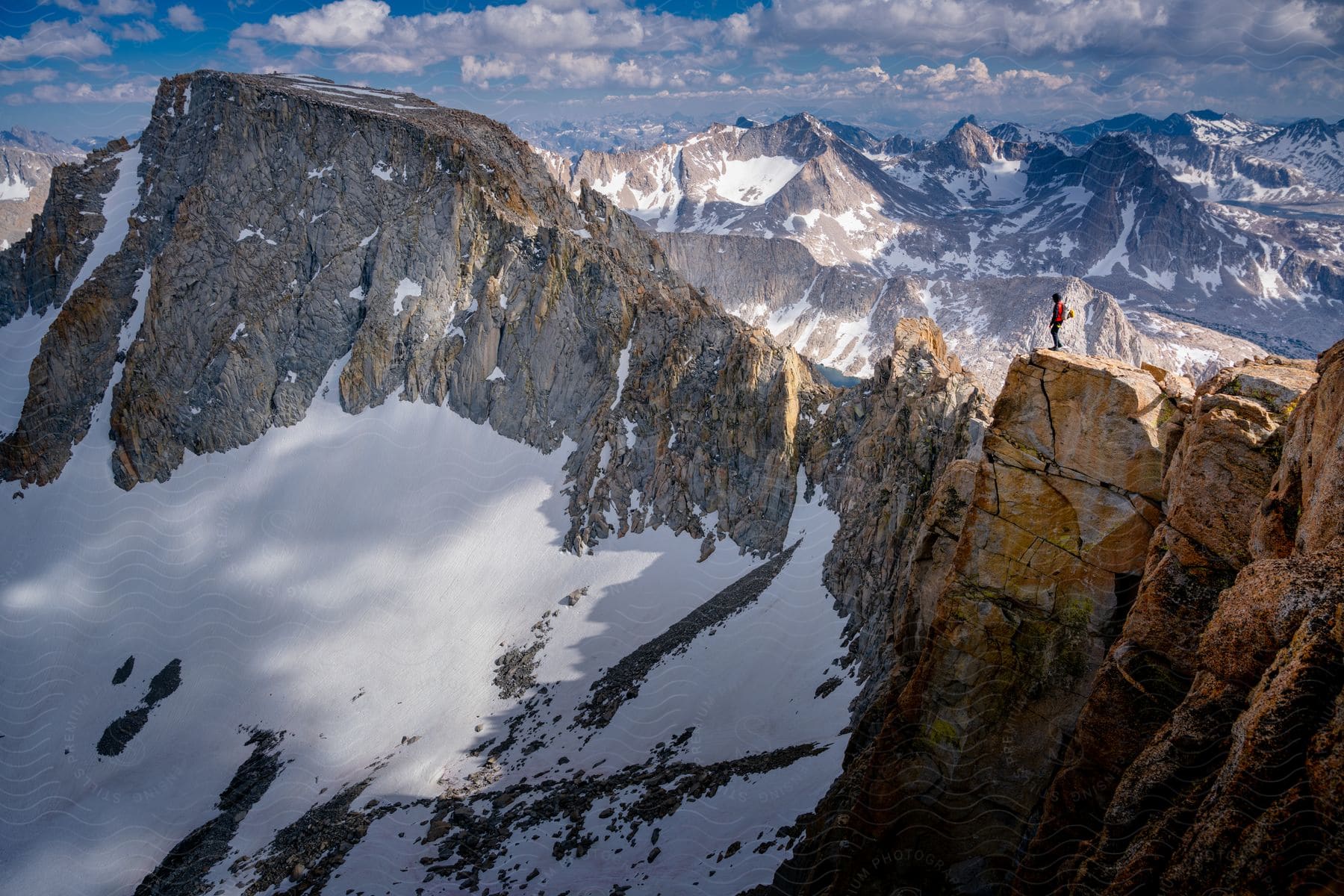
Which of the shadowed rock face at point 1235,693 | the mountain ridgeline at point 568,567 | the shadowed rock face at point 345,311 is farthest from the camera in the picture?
the shadowed rock face at point 345,311

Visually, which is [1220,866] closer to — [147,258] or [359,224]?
[359,224]

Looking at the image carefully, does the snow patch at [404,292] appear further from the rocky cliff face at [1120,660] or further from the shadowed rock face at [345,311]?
the rocky cliff face at [1120,660]

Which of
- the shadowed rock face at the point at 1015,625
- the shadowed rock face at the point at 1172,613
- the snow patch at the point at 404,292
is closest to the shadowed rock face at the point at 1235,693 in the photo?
the shadowed rock face at the point at 1172,613

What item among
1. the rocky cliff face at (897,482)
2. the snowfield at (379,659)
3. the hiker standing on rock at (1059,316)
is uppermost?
the hiker standing on rock at (1059,316)

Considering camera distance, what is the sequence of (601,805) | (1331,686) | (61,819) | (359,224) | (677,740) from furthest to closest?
(359,224)
(61,819)
(677,740)
(601,805)
(1331,686)

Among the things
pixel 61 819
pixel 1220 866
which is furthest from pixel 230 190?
pixel 1220 866

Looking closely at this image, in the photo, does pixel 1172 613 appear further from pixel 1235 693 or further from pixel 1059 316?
pixel 1059 316
